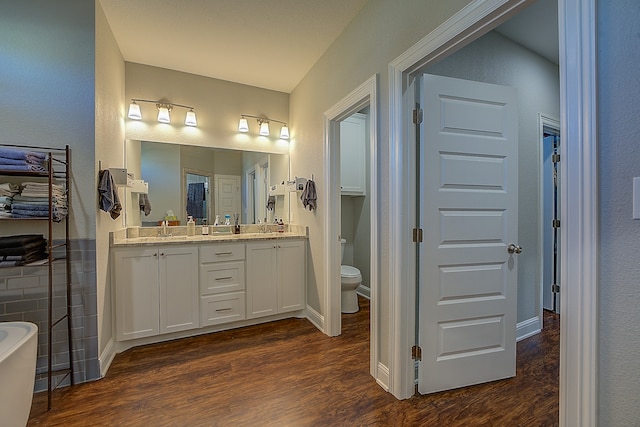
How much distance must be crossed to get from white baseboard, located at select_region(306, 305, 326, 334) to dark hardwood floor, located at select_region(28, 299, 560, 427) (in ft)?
0.99

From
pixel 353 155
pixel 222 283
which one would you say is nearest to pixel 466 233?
pixel 222 283

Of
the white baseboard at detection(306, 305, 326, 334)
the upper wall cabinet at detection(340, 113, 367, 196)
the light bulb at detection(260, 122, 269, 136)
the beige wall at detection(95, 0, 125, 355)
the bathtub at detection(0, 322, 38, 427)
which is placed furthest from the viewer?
the upper wall cabinet at detection(340, 113, 367, 196)

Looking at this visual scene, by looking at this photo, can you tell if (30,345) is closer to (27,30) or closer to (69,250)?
(69,250)

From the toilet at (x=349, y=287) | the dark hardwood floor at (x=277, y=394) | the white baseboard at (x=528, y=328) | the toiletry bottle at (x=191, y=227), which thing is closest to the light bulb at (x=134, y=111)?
the toiletry bottle at (x=191, y=227)

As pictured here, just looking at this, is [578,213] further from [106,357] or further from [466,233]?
[106,357]

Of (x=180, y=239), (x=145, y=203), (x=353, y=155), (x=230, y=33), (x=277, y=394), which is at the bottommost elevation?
(x=277, y=394)

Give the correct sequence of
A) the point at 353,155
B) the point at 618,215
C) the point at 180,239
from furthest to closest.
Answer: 1. the point at 353,155
2. the point at 180,239
3. the point at 618,215

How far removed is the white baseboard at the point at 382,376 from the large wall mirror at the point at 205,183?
201 centimetres

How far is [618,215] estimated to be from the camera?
82cm

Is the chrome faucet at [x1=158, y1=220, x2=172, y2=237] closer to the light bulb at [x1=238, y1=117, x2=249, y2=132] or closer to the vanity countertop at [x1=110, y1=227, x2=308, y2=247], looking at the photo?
the vanity countertop at [x1=110, y1=227, x2=308, y2=247]

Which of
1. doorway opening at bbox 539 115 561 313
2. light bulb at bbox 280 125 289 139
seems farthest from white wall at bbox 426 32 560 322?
light bulb at bbox 280 125 289 139

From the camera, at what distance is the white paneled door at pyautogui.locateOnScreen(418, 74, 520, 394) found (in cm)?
171

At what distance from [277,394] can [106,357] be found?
135 cm

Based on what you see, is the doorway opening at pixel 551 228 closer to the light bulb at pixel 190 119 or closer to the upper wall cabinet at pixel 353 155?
the upper wall cabinet at pixel 353 155
